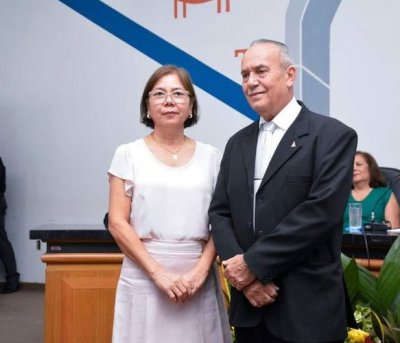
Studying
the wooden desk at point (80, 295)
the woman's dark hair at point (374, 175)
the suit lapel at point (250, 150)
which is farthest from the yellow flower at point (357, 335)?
the woman's dark hair at point (374, 175)

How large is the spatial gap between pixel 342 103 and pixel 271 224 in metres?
3.13

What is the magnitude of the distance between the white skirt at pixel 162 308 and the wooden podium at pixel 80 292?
72 centimetres

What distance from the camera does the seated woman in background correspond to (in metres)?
3.44

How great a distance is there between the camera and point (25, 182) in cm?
530

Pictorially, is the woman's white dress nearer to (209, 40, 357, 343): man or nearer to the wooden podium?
(209, 40, 357, 343): man

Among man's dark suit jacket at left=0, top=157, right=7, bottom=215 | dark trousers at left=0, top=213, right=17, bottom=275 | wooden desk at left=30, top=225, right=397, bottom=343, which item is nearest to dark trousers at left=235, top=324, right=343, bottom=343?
wooden desk at left=30, top=225, right=397, bottom=343

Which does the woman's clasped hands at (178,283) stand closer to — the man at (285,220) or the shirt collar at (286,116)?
the man at (285,220)

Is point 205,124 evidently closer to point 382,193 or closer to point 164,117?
point 382,193

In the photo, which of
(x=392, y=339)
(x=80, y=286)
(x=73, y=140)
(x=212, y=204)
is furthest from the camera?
(x=73, y=140)

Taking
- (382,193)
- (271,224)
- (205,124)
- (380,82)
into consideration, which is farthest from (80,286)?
(380,82)

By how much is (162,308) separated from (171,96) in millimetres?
655

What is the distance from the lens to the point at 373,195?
11.6 feet

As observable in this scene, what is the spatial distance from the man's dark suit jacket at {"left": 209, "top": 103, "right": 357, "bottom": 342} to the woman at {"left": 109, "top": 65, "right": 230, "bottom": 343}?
0.67ft

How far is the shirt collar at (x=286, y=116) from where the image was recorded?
59.0 inches
